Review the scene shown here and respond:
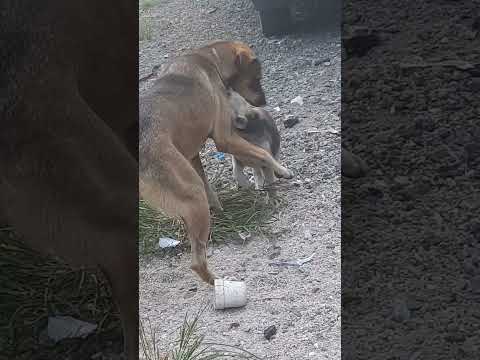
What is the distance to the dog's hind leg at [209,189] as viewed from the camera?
2080mm

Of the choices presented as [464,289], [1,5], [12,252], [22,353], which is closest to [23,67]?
[1,5]

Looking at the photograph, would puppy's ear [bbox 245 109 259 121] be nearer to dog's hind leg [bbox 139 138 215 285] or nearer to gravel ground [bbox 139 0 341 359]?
gravel ground [bbox 139 0 341 359]

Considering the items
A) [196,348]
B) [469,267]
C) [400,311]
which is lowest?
[196,348]

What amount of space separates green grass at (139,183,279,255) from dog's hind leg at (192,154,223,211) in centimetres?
1

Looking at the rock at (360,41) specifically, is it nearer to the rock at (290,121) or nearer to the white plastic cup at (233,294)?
the rock at (290,121)

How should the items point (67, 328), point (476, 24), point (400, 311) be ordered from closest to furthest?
point (476, 24), point (400, 311), point (67, 328)

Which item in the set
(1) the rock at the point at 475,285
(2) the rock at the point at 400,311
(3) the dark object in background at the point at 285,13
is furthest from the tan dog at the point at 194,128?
(1) the rock at the point at 475,285

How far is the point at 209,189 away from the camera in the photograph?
208cm

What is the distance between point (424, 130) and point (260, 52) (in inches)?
20.7

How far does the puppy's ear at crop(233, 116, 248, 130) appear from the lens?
2.10m

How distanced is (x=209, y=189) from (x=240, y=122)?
21cm

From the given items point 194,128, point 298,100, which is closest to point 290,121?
point 298,100

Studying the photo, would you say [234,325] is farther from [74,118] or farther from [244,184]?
[74,118]

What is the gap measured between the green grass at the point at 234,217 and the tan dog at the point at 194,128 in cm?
3
